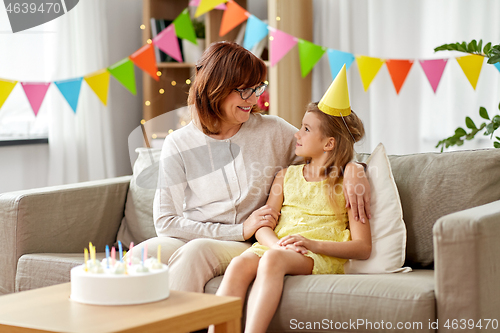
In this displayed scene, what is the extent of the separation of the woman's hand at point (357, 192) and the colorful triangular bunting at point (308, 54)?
1.26m

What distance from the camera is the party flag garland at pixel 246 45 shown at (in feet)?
9.20

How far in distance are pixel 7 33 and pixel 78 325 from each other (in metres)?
2.33

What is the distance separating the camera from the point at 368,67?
286cm

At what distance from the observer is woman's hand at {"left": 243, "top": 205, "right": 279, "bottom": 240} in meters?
1.82

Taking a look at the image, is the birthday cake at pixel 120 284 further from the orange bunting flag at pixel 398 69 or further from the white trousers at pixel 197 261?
the orange bunting flag at pixel 398 69

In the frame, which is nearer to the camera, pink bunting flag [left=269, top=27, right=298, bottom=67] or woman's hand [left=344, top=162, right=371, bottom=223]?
woman's hand [left=344, top=162, right=371, bottom=223]

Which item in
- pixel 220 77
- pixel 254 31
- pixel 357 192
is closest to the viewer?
pixel 357 192

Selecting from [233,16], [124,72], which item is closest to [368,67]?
[233,16]

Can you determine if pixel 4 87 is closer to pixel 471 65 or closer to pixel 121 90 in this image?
pixel 121 90

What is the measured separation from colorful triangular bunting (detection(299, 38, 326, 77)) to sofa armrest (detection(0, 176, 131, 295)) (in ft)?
3.83

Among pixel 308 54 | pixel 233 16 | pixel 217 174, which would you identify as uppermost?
pixel 233 16

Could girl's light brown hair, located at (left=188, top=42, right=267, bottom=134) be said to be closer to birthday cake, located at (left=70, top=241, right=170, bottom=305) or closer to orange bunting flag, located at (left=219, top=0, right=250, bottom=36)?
birthday cake, located at (left=70, top=241, right=170, bottom=305)

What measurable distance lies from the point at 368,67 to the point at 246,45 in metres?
0.68

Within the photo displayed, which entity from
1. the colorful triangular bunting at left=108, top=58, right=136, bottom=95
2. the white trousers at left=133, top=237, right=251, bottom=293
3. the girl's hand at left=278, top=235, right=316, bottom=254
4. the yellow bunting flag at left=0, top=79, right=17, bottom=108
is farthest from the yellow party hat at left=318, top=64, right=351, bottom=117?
the yellow bunting flag at left=0, top=79, right=17, bottom=108
